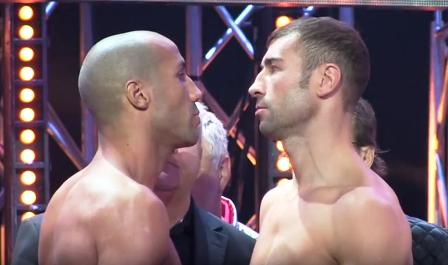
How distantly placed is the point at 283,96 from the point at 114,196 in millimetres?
526

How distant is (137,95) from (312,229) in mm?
584

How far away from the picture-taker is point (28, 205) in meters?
5.06

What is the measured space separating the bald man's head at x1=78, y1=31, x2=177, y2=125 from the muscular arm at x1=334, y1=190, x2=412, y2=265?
65cm

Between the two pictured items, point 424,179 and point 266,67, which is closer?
point 266,67

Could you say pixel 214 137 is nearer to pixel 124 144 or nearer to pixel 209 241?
pixel 209 241

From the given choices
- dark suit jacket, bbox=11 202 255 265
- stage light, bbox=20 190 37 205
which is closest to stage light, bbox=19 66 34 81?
stage light, bbox=20 190 37 205

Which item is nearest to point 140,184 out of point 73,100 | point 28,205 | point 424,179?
point 28,205

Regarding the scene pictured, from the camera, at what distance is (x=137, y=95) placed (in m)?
2.98

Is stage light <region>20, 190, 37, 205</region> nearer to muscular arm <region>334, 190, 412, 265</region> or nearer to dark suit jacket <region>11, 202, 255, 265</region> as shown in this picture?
dark suit jacket <region>11, 202, 255, 265</region>

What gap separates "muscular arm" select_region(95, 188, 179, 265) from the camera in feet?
9.17

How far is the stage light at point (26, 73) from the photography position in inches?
198

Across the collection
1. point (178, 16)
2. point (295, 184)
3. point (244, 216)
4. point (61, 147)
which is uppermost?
point (295, 184)

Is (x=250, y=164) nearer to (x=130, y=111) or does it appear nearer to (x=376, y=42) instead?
(x=376, y=42)

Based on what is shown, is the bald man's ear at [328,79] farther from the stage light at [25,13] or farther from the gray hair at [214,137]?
the stage light at [25,13]
